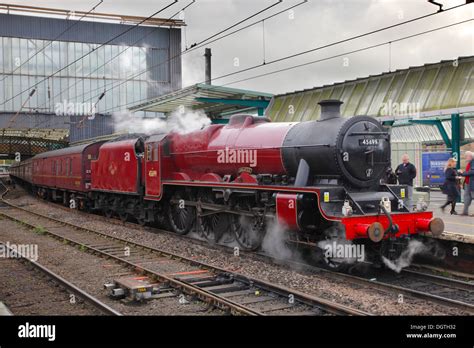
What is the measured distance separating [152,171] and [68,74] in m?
36.9

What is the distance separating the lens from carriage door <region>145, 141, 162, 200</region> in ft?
48.4

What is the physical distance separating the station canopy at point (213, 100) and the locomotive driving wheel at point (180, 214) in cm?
494

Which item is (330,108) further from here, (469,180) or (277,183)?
(469,180)

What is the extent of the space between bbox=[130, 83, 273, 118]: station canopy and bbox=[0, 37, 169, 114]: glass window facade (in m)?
26.1

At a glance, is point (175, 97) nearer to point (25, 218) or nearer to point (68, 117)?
point (25, 218)

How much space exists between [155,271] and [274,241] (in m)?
2.57

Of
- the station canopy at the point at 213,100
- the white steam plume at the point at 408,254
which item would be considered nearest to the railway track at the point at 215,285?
the white steam plume at the point at 408,254

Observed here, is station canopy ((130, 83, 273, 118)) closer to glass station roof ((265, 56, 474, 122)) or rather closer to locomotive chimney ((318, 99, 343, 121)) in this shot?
glass station roof ((265, 56, 474, 122))

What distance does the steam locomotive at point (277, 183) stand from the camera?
941cm

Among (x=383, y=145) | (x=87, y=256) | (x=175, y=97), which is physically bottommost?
(x=87, y=256)

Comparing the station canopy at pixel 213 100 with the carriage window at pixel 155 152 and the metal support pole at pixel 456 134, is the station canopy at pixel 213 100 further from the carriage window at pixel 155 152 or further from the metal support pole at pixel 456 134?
the metal support pole at pixel 456 134
